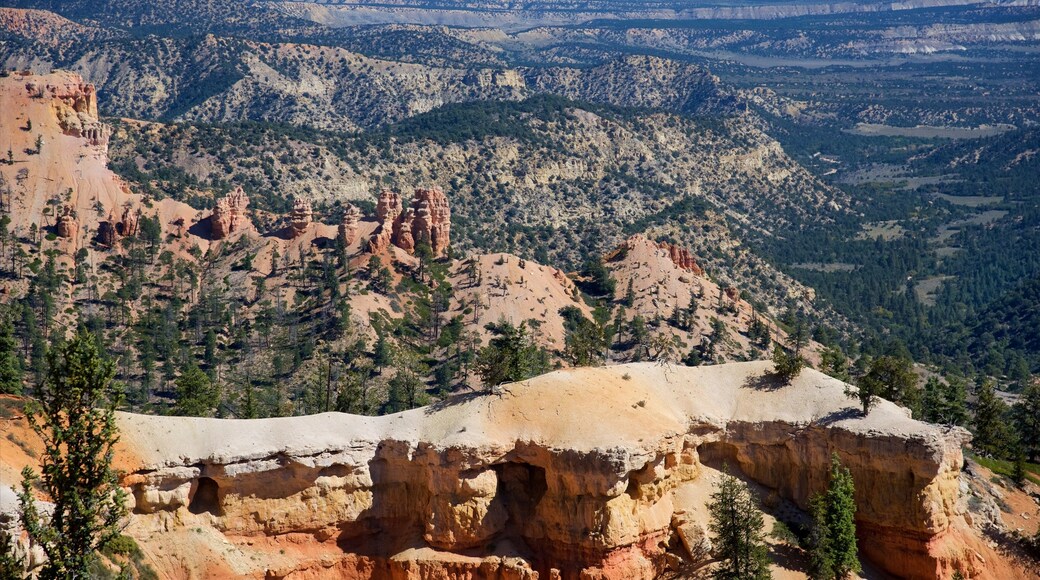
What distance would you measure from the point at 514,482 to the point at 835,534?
17.5 metres

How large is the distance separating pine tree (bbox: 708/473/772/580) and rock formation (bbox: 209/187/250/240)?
338 feet

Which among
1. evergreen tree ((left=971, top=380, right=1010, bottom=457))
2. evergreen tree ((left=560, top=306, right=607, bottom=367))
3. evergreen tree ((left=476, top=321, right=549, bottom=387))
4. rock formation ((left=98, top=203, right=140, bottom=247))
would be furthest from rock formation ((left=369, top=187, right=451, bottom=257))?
evergreen tree ((left=971, top=380, right=1010, bottom=457))

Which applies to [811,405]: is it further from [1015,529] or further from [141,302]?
[141,302]

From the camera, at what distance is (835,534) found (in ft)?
209

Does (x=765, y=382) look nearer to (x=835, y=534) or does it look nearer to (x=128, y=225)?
(x=835, y=534)

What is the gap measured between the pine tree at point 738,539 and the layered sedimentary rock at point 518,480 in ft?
9.58

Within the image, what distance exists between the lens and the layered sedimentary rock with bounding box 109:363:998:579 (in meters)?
60.8

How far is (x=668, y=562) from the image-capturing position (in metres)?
64.4

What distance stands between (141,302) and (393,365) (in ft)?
116

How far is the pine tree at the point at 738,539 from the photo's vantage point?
6134cm

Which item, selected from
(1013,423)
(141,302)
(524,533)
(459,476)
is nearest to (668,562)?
(524,533)

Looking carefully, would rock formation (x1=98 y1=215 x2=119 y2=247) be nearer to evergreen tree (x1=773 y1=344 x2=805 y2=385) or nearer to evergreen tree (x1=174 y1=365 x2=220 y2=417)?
evergreen tree (x1=174 y1=365 x2=220 y2=417)

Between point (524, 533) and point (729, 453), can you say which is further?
point (729, 453)

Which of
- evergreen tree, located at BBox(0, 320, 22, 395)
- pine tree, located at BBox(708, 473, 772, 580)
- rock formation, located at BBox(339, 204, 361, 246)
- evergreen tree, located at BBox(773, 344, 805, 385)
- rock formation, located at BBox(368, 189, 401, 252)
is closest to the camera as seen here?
pine tree, located at BBox(708, 473, 772, 580)
